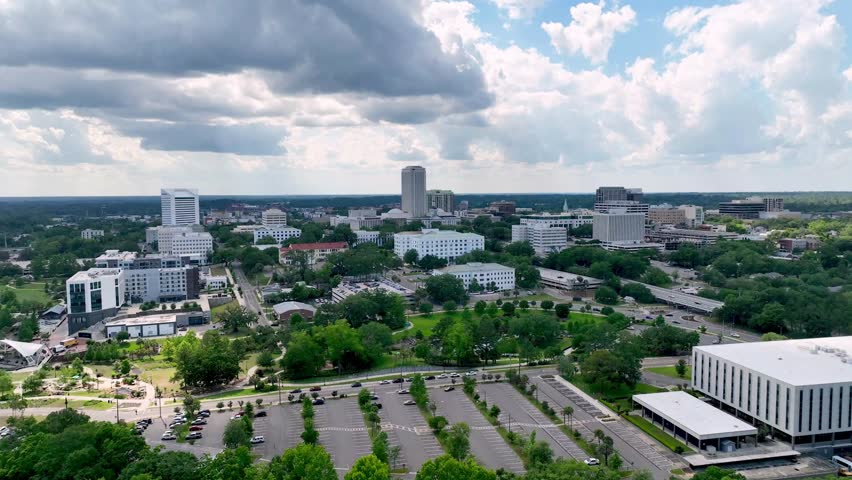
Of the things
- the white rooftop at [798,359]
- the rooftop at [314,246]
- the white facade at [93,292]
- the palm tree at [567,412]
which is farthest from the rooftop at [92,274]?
the white rooftop at [798,359]

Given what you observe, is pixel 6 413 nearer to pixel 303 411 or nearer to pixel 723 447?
pixel 303 411

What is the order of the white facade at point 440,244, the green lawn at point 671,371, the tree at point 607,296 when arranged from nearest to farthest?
the green lawn at point 671,371 → the tree at point 607,296 → the white facade at point 440,244

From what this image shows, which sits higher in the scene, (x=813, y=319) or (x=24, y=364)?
(x=813, y=319)

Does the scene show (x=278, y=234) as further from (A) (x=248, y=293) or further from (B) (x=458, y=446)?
(B) (x=458, y=446)

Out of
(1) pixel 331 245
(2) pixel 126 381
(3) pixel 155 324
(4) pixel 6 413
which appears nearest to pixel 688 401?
(2) pixel 126 381

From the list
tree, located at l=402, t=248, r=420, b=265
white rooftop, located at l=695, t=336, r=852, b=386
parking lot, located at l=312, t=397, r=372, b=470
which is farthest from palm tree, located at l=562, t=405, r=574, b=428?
tree, located at l=402, t=248, r=420, b=265

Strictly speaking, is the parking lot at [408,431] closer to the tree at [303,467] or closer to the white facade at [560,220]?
the tree at [303,467]

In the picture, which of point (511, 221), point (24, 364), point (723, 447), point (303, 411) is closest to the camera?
point (723, 447)
